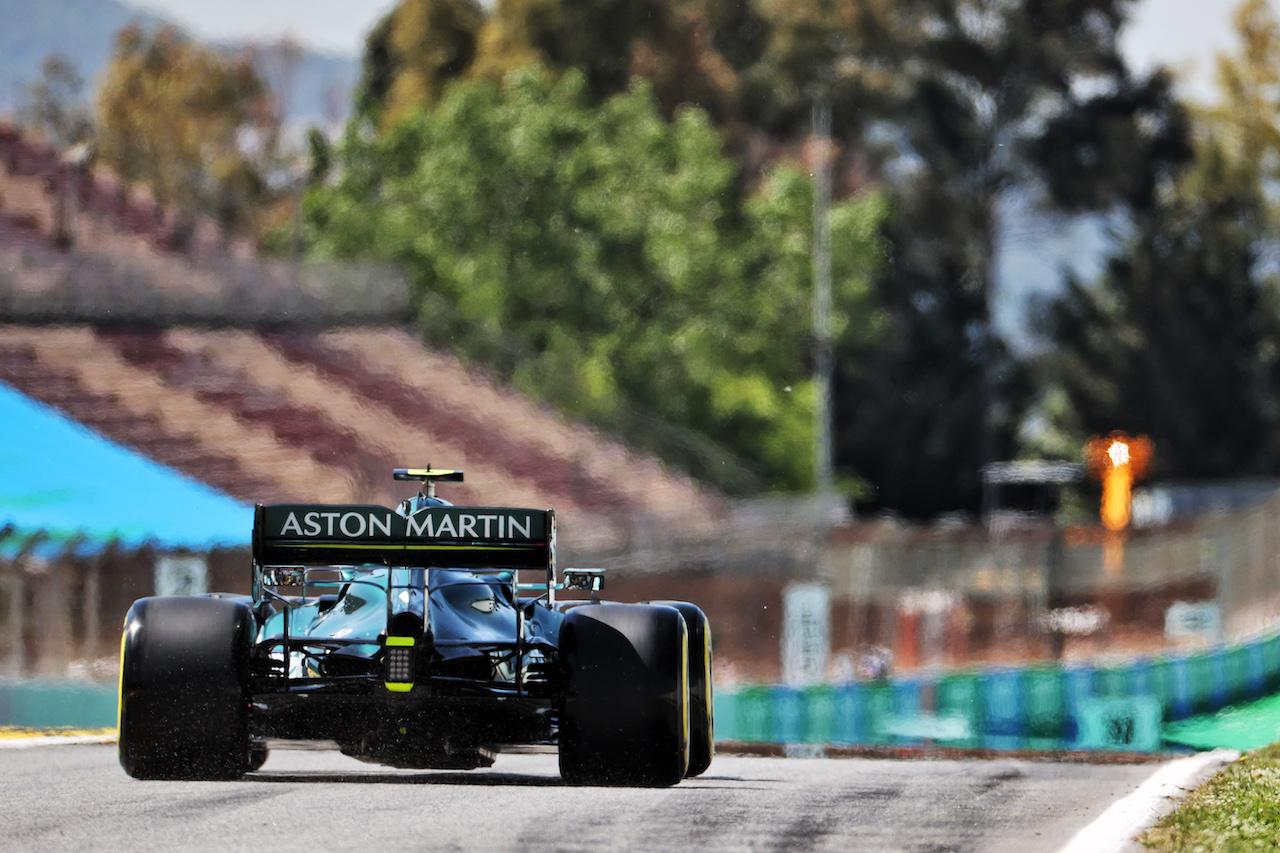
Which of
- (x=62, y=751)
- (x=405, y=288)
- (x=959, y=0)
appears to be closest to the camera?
(x=62, y=751)

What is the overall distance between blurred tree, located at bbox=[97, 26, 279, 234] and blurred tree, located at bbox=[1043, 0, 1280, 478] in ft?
93.8

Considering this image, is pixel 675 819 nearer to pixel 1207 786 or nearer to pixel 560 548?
pixel 1207 786

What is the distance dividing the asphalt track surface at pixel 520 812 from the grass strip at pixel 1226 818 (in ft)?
1.63

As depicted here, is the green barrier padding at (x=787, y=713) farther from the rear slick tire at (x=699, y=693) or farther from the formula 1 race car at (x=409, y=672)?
the formula 1 race car at (x=409, y=672)

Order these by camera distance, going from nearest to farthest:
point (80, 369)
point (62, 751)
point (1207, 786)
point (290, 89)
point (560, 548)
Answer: point (1207, 786) → point (62, 751) → point (560, 548) → point (80, 369) → point (290, 89)

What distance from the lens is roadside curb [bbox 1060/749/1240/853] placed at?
9.61 meters

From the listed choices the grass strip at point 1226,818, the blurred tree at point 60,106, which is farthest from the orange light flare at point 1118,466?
the grass strip at point 1226,818

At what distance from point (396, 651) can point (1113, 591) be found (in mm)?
32228

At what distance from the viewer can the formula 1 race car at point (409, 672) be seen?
32.6ft

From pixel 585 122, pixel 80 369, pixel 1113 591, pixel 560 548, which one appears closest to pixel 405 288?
pixel 585 122

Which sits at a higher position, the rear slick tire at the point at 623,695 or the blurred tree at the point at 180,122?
the blurred tree at the point at 180,122

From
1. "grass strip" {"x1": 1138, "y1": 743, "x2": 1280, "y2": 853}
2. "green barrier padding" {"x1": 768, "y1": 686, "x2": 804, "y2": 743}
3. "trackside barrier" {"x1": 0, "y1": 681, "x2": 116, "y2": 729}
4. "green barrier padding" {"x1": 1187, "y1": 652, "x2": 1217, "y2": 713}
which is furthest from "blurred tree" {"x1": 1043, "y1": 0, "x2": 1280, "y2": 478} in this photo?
"grass strip" {"x1": 1138, "y1": 743, "x2": 1280, "y2": 853}

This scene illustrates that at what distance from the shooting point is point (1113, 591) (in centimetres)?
4022

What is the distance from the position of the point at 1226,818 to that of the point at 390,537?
15.7 ft
